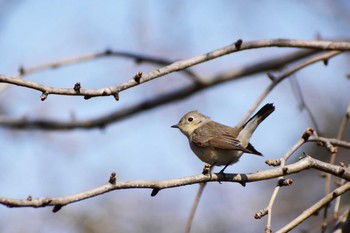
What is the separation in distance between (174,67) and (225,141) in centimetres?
177

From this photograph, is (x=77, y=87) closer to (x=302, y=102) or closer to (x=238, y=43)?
(x=238, y=43)

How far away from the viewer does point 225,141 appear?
4.75m

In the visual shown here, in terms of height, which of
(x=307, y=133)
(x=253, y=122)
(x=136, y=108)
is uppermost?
(x=136, y=108)

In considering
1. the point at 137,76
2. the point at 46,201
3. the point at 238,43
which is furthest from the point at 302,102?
the point at 46,201

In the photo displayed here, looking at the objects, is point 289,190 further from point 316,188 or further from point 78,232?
point 78,232

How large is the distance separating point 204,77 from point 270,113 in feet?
5.67

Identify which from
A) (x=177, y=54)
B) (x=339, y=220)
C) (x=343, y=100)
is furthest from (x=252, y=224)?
(x=339, y=220)

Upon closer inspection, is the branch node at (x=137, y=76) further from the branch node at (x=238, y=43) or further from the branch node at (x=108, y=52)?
the branch node at (x=108, y=52)

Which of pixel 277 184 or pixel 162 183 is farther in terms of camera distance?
pixel 277 184

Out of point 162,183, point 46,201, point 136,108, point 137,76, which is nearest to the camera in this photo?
point 46,201

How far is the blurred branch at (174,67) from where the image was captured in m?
2.66

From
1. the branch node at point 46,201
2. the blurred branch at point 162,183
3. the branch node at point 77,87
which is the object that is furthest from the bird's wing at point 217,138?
the branch node at point 46,201

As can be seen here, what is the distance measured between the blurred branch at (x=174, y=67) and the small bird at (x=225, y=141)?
991 millimetres

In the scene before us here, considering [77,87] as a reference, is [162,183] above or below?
below
